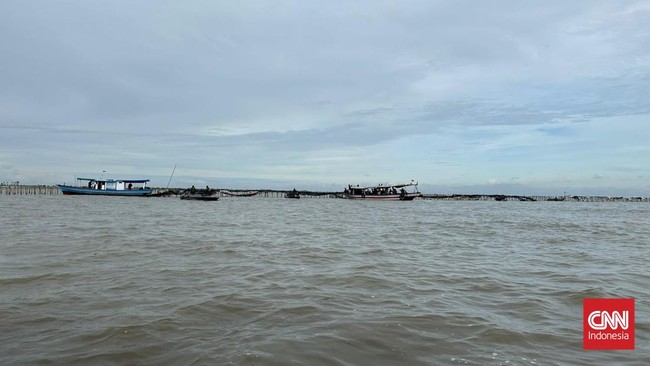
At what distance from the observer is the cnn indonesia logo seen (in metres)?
5.21

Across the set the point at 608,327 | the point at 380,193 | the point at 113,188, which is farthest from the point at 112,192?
the point at 608,327

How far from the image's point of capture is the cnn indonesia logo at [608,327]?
5207mm

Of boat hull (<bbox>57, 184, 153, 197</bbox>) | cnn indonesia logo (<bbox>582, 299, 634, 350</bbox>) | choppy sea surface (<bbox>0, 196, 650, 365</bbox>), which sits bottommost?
choppy sea surface (<bbox>0, 196, 650, 365</bbox>)

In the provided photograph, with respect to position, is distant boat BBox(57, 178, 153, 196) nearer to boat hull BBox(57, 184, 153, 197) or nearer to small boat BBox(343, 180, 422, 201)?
boat hull BBox(57, 184, 153, 197)

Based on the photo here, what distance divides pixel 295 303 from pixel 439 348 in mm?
2728

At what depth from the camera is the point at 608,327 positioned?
5613 millimetres

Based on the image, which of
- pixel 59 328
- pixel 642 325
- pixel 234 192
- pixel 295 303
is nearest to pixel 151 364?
pixel 59 328

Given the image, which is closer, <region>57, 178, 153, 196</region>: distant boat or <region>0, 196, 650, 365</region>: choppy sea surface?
<region>0, 196, 650, 365</region>: choppy sea surface

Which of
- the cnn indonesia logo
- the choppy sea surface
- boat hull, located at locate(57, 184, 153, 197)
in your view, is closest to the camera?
the choppy sea surface

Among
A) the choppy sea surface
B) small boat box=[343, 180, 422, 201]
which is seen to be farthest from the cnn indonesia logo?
small boat box=[343, 180, 422, 201]

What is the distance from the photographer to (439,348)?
498 cm

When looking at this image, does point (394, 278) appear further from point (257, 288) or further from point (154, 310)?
point (154, 310)

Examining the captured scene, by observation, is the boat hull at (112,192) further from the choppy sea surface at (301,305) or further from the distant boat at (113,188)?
the choppy sea surface at (301,305)

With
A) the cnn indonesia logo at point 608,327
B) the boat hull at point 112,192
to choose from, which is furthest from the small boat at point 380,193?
the cnn indonesia logo at point 608,327
